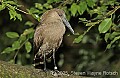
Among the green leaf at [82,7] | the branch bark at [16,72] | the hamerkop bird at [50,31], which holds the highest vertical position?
the green leaf at [82,7]

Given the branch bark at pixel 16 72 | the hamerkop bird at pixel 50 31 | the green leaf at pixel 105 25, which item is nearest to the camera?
the branch bark at pixel 16 72

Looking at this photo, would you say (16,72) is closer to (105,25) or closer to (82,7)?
(105,25)

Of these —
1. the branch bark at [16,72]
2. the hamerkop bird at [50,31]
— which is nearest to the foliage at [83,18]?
the hamerkop bird at [50,31]

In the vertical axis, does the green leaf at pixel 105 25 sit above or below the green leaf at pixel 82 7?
below

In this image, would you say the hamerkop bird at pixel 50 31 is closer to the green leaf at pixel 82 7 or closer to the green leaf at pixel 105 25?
the green leaf at pixel 82 7

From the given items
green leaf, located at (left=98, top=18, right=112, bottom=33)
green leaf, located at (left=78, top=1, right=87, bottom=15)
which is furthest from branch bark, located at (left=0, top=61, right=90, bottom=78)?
green leaf, located at (left=78, top=1, right=87, bottom=15)

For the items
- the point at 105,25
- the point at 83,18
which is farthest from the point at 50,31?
the point at 105,25

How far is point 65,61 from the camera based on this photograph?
18.8 ft

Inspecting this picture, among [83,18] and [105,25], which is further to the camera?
[83,18]

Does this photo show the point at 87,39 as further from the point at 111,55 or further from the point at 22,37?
the point at 22,37

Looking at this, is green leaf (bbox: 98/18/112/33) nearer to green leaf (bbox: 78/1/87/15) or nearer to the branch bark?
green leaf (bbox: 78/1/87/15)

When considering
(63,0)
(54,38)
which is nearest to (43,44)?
(54,38)

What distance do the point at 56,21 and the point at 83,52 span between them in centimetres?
183

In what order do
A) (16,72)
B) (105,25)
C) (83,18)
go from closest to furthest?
(16,72) < (105,25) < (83,18)
